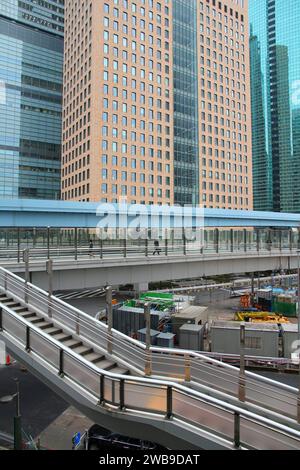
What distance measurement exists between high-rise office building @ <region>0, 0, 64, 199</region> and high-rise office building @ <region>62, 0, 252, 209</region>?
11.3m

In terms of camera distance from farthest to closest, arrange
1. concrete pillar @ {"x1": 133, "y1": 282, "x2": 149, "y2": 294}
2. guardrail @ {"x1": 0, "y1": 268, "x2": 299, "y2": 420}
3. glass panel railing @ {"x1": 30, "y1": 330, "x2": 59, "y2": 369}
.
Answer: concrete pillar @ {"x1": 133, "y1": 282, "x2": 149, "y2": 294} < glass panel railing @ {"x1": 30, "y1": 330, "x2": 59, "y2": 369} < guardrail @ {"x1": 0, "y1": 268, "x2": 299, "y2": 420}

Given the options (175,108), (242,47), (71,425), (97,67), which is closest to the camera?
(71,425)

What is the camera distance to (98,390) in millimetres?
8258

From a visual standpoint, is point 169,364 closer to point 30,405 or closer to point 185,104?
point 30,405

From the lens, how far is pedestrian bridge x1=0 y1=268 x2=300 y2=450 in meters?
7.09

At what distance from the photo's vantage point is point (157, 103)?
78.2 metres

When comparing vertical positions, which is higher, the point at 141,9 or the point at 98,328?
the point at 141,9

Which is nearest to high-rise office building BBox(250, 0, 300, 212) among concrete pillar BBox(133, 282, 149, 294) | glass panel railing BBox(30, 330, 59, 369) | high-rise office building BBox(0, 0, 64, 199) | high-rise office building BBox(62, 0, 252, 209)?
high-rise office building BBox(62, 0, 252, 209)

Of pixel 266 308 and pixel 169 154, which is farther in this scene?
pixel 169 154

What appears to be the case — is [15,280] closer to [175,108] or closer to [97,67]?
[97,67]

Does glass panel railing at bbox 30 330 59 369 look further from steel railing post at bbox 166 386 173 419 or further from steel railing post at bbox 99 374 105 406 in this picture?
steel railing post at bbox 166 386 173 419

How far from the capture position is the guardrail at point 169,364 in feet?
28.5

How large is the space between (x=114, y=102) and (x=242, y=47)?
2077 inches

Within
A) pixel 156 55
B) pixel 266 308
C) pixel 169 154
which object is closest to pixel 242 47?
pixel 156 55
